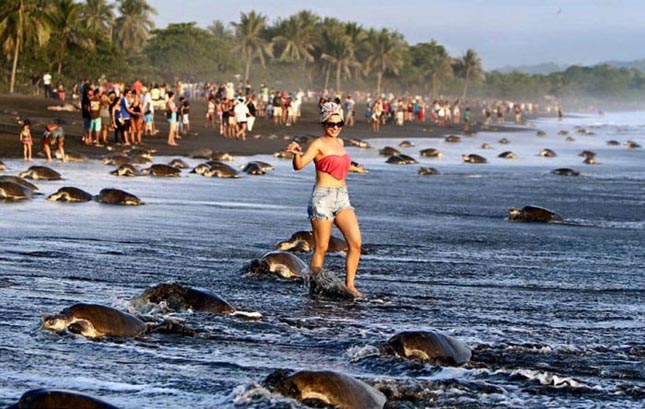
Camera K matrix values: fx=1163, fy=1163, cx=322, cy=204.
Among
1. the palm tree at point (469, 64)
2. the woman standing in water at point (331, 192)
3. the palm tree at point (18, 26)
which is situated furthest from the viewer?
the palm tree at point (469, 64)

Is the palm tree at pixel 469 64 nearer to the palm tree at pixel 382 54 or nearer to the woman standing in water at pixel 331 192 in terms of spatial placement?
the palm tree at pixel 382 54

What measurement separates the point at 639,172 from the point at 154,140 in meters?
14.2

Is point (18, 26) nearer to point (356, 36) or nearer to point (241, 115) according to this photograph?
point (241, 115)

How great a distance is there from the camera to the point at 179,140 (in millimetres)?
36312

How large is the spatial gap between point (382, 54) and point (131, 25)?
111 feet

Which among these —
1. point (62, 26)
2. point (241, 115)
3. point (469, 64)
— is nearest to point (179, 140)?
point (241, 115)

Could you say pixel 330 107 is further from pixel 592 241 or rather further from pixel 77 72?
pixel 77 72

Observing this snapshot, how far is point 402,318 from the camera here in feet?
27.4

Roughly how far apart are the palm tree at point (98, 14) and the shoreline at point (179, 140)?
131 feet

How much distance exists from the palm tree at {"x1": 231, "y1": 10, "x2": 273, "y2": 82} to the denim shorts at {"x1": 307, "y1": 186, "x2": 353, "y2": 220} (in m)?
110

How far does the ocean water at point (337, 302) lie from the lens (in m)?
6.25

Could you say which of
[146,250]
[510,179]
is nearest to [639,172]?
[510,179]

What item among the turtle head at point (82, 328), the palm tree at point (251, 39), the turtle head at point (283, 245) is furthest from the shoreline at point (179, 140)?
the palm tree at point (251, 39)

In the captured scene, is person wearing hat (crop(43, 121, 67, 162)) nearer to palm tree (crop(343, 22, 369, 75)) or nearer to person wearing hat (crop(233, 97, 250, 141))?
person wearing hat (crop(233, 97, 250, 141))
